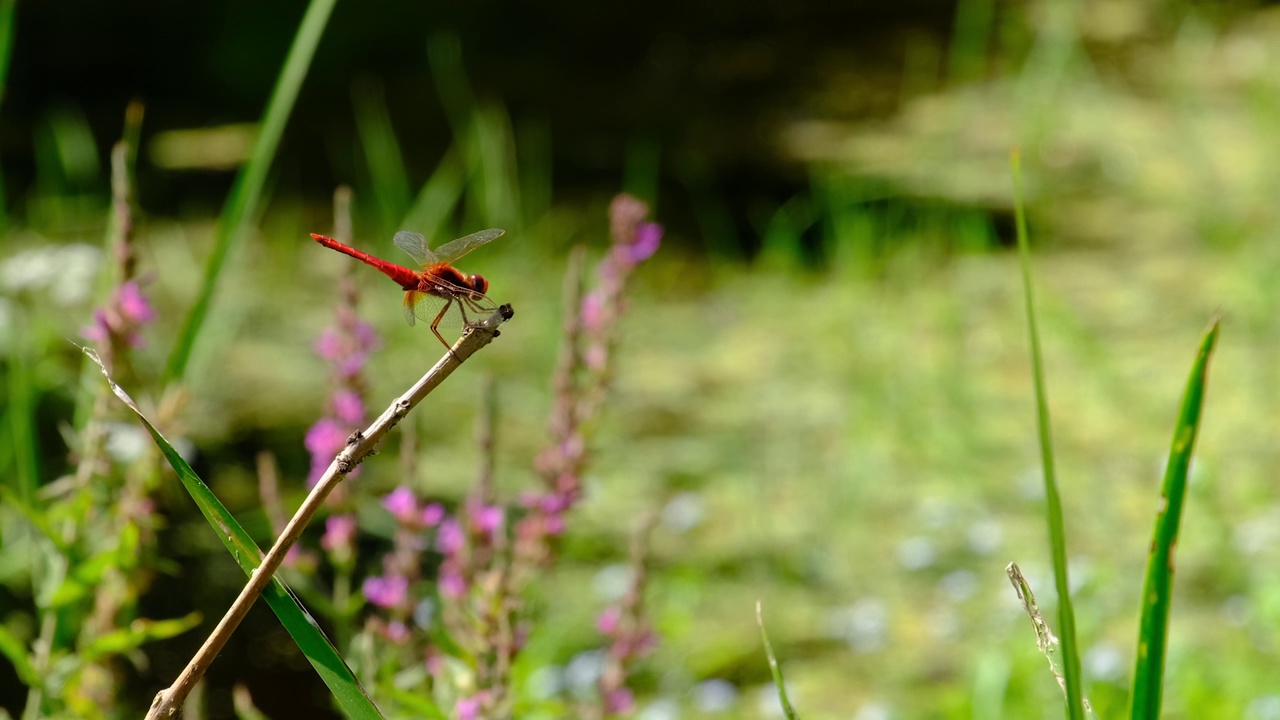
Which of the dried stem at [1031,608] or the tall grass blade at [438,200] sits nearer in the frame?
the dried stem at [1031,608]

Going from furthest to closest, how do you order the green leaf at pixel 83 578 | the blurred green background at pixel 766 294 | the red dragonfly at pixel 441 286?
the blurred green background at pixel 766 294 < the green leaf at pixel 83 578 < the red dragonfly at pixel 441 286

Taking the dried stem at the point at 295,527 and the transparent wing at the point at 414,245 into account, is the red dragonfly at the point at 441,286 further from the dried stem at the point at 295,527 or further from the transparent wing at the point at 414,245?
the dried stem at the point at 295,527

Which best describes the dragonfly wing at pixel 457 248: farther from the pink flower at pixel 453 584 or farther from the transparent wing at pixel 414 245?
the pink flower at pixel 453 584

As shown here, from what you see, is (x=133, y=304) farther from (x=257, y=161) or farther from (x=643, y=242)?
(x=643, y=242)

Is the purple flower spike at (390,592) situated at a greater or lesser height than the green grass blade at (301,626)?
lesser

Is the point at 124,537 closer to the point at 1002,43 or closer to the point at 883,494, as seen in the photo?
the point at 883,494

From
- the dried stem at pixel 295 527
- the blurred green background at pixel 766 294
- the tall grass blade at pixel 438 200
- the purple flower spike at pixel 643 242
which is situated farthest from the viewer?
the tall grass blade at pixel 438 200

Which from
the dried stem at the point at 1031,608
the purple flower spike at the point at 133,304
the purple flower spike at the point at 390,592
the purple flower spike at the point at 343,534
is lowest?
the purple flower spike at the point at 390,592

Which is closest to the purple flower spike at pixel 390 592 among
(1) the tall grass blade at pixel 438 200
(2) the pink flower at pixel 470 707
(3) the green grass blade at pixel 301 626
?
(2) the pink flower at pixel 470 707

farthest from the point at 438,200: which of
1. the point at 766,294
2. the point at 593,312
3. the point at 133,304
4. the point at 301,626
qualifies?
the point at 301,626
